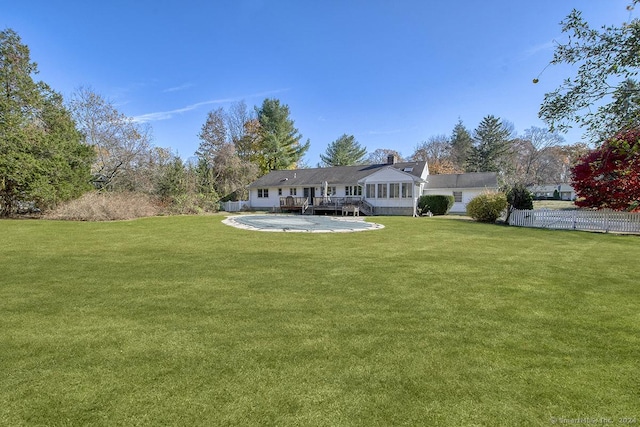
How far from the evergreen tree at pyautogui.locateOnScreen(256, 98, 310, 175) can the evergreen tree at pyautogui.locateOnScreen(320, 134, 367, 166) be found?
23.1ft

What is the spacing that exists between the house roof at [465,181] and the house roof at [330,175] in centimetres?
212

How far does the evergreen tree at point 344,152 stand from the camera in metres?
43.8

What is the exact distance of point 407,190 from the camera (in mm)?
23812

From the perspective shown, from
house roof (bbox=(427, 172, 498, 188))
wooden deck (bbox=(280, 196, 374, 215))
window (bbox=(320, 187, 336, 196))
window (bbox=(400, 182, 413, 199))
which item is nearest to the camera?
window (bbox=(400, 182, 413, 199))

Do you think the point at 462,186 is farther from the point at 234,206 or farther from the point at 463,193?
the point at 234,206

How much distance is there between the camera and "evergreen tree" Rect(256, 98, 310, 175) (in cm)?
3831

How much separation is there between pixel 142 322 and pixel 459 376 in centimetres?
328

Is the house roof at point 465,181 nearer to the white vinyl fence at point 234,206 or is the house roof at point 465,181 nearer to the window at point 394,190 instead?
the window at point 394,190

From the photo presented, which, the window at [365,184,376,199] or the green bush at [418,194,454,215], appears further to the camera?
the window at [365,184,376,199]

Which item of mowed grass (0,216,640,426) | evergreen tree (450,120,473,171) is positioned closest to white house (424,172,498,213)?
mowed grass (0,216,640,426)

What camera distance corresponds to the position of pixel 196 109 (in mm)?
35781

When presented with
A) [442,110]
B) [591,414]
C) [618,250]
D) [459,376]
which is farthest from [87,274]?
[442,110]

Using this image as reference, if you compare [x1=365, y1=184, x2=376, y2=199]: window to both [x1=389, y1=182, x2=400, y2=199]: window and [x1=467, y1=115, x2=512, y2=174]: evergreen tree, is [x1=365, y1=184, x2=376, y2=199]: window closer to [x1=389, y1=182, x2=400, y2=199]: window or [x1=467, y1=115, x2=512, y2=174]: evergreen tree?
[x1=389, y1=182, x2=400, y2=199]: window

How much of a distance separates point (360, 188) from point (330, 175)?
391 cm
